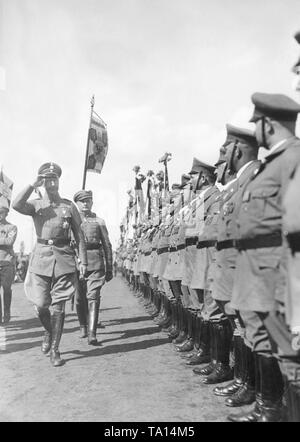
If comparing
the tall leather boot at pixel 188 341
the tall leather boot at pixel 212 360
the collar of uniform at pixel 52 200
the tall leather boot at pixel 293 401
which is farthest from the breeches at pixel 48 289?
the tall leather boot at pixel 293 401

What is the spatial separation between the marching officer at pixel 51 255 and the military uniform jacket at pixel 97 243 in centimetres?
138

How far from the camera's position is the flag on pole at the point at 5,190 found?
1004 centimetres

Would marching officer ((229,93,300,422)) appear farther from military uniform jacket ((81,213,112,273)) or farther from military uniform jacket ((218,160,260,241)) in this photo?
military uniform jacket ((81,213,112,273))

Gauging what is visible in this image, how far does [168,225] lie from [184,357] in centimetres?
265

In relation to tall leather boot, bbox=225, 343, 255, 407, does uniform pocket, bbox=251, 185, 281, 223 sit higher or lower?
higher

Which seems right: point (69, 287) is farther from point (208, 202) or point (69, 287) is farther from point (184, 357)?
point (208, 202)

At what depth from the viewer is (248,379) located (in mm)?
3797

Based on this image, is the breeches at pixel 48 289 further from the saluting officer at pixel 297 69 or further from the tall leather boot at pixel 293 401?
the saluting officer at pixel 297 69

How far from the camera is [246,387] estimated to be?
3.78 metres

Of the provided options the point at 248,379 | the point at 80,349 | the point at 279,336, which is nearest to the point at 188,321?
the point at 80,349

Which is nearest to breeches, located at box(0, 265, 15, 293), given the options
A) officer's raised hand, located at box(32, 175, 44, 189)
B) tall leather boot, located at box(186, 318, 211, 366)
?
officer's raised hand, located at box(32, 175, 44, 189)

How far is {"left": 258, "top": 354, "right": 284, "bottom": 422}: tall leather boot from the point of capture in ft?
10.2

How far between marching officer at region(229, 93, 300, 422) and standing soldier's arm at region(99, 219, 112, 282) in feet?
13.1

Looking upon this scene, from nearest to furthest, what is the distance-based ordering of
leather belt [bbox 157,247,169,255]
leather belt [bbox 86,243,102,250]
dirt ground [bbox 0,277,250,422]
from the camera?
dirt ground [bbox 0,277,250,422] < leather belt [bbox 86,243,102,250] < leather belt [bbox 157,247,169,255]
